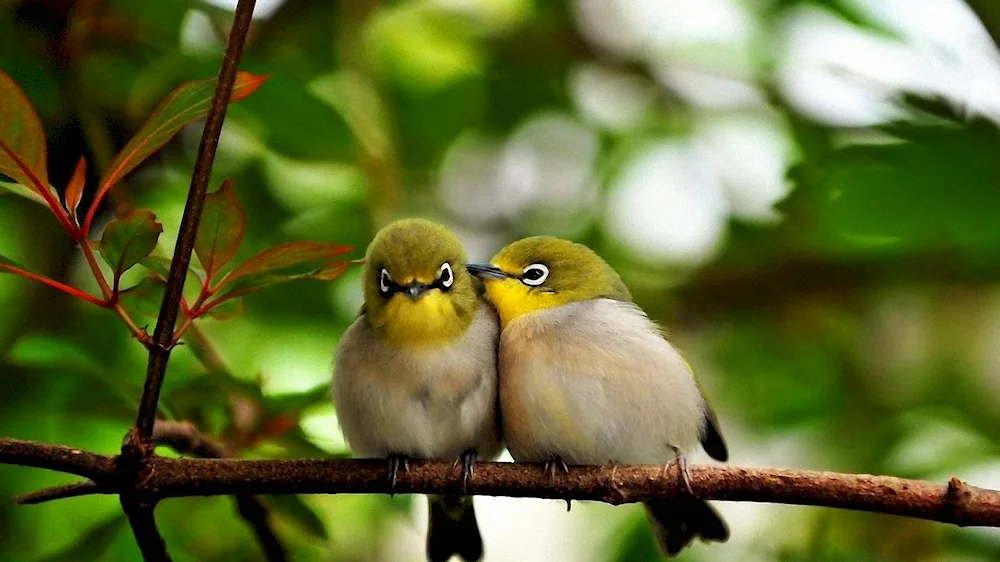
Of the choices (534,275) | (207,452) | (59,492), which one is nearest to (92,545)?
(207,452)

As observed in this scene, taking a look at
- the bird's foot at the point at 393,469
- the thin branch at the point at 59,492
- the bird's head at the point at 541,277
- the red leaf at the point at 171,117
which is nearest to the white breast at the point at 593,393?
the bird's head at the point at 541,277

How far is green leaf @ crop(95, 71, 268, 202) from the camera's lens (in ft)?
6.41

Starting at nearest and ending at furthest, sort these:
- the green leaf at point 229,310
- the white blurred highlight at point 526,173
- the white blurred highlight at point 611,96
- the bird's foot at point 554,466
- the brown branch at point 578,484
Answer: the brown branch at point 578,484
the green leaf at point 229,310
the bird's foot at point 554,466
the white blurred highlight at point 526,173
the white blurred highlight at point 611,96

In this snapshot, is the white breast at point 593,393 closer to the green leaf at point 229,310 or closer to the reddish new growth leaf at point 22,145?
the green leaf at point 229,310

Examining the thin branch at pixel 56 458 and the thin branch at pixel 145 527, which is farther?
the thin branch at pixel 145 527

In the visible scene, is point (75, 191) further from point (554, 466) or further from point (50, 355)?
point (554, 466)

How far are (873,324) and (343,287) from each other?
2.54 m

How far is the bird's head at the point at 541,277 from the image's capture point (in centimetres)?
341

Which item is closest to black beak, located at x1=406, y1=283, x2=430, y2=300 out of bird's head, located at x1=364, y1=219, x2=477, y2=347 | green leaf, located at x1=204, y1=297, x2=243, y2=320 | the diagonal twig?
bird's head, located at x1=364, y1=219, x2=477, y2=347

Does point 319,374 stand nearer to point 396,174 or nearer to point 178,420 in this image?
point 396,174

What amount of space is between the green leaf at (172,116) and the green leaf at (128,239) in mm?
67

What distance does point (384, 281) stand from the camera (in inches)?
122

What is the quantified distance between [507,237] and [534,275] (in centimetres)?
140

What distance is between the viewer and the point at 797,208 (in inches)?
179
